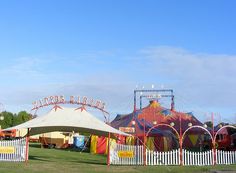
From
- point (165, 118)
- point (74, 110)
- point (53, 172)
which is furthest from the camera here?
point (165, 118)

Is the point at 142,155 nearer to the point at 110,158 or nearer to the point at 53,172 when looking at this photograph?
the point at 110,158

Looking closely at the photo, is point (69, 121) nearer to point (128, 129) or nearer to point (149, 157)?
point (149, 157)

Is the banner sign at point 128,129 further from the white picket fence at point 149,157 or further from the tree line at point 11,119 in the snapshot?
the tree line at point 11,119

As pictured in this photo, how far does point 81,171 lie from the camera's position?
59.9 ft

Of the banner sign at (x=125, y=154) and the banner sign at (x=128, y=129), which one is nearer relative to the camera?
the banner sign at (x=125, y=154)

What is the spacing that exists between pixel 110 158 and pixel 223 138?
16.1 m

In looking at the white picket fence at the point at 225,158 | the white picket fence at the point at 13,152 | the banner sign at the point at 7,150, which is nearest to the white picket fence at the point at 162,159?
the white picket fence at the point at 225,158

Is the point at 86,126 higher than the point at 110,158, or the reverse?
the point at 86,126

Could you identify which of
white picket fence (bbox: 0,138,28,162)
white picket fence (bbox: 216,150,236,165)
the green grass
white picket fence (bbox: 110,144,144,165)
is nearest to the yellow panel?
white picket fence (bbox: 110,144,144,165)

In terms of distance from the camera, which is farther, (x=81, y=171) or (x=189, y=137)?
(x=189, y=137)

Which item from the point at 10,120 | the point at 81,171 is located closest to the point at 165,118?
the point at 81,171

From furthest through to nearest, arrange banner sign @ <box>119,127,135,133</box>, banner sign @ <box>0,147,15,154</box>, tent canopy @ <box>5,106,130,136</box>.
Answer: banner sign @ <box>119,127,135,133</box>
banner sign @ <box>0,147,15,154</box>
tent canopy @ <box>5,106,130,136</box>

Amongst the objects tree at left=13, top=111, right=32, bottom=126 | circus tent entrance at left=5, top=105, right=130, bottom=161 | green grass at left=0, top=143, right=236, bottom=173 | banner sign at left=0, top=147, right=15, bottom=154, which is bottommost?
green grass at left=0, top=143, right=236, bottom=173

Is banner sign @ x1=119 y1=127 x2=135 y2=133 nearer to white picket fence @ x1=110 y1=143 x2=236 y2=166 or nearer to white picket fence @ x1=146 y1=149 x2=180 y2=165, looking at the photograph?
white picket fence @ x1=110 y1=143 x2=236 y2=166
